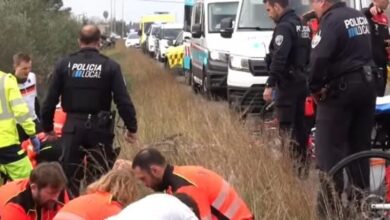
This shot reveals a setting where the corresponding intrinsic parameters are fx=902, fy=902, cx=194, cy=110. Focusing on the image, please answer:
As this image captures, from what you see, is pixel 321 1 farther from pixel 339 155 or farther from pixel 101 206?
pixel 101 206

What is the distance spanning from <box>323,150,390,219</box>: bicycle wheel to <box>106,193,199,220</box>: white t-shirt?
264 centimetres

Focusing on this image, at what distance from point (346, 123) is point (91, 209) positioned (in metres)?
2.10

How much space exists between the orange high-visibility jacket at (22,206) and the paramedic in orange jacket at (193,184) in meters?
0.78

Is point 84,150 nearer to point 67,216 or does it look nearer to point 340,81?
point 340,81

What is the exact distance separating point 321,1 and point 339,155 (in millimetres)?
1062

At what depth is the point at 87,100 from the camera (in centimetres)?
713

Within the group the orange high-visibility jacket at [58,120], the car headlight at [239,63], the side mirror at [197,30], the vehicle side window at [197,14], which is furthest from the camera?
the vehicle side window at [197,14]

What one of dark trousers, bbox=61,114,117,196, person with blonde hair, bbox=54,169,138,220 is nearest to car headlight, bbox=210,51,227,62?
dark trousers, bbox=61,114,117,196

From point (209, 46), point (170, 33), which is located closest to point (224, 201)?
point (209, 46)

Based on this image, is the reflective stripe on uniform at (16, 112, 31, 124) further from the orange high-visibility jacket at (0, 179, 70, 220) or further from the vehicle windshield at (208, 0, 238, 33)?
the vehicle windshield at (208, 0, 238, 33)

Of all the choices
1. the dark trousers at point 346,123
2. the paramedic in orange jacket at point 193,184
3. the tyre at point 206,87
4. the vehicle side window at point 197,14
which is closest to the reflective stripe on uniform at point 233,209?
the paramedic in orange jacket at point 193,184

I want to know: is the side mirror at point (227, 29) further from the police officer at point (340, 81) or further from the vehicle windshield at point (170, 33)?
the vehicle windshield at point (170, 33)

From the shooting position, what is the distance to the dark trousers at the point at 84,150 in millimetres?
Answer: 7148

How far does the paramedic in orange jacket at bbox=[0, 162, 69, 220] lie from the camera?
527 centimetres
